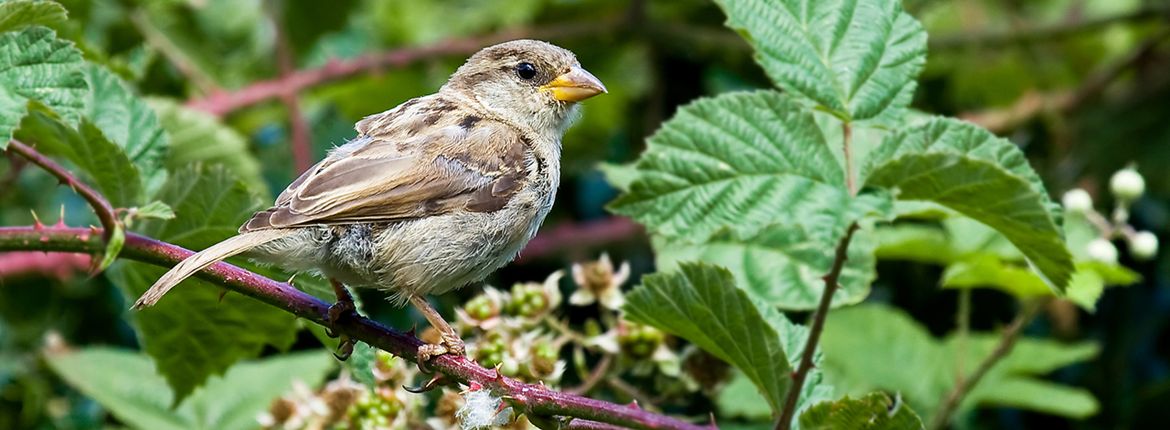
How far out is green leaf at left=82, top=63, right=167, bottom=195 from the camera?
9.25ft

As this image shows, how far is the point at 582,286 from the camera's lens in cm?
309

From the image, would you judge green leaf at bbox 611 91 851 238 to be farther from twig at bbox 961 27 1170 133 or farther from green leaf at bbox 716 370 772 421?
twig at bbox 961 27 1170 133

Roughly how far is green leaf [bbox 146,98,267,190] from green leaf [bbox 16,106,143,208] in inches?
41.2

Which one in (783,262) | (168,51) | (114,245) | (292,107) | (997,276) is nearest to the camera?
(114,245)

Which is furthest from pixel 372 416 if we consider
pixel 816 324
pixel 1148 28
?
pixel 1148 28

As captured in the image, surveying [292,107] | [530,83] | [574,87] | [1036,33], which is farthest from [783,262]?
[1036,33]

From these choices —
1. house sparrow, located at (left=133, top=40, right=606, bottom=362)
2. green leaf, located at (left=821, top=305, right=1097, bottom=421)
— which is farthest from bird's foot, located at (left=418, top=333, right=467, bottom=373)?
green leaf, located at (left=821, top=305, right=1097, bottom=421)

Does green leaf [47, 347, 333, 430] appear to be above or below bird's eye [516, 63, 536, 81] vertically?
below

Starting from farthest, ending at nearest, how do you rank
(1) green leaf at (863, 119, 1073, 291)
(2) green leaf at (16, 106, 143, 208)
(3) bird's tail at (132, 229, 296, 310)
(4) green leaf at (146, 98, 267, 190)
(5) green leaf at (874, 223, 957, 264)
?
(4) green leaf at (146, 98, 267, 190), (5) green leaf at (874, 223, 957, 264), (2) green leaf at (16, 106, 143, 208), (3) bird's tail at (132, 229, 296, 310), (1) green leaf at (863, 119, 1073, 291)

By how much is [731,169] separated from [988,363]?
110 centimetres

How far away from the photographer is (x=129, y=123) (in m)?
2.89

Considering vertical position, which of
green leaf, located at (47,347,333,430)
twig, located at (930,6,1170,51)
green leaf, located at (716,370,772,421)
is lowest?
green leaf, located at (47,347,333,430)

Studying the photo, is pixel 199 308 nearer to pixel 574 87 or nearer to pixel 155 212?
pixel 155 212

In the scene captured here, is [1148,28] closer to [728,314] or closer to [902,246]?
[902,246]
